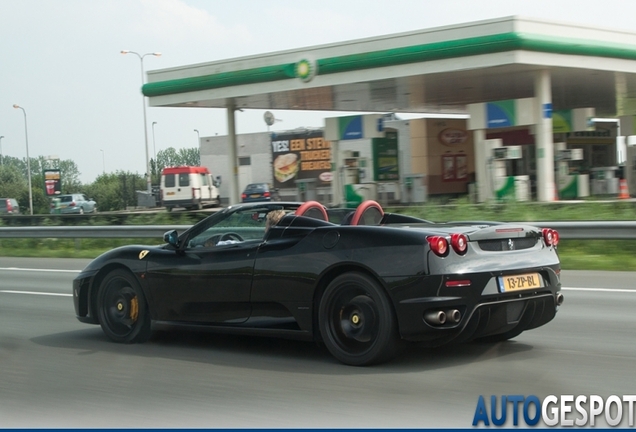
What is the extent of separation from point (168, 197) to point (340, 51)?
66.4 ft

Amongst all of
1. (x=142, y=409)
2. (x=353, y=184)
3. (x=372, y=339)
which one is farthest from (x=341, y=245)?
(x=353, y=184)

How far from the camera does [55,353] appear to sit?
7.80 m

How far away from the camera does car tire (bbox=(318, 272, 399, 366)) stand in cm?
631

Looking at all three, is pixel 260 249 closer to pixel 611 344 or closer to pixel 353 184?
pixel 611 344

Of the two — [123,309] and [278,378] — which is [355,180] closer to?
[123,309]

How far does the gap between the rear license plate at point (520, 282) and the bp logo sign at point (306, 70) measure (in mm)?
23279

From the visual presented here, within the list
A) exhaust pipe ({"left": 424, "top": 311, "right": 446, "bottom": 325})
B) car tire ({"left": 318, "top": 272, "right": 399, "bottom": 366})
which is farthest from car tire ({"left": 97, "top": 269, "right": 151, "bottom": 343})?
exhaust pipe ({"left": 424, "top": 311, "right": 446, "bottom": 325})

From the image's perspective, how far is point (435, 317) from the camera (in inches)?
240

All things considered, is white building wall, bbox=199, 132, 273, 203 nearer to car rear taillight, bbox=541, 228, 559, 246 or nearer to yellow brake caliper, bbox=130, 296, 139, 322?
yellow brake caliper, bbox=130, 296, 139, 322

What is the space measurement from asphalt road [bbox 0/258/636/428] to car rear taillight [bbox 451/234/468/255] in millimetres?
872

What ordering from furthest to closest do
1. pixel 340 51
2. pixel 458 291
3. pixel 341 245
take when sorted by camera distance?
pixel 340 51, pixel 341 245, pixel 458 291

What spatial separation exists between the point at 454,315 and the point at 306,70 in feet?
78.8

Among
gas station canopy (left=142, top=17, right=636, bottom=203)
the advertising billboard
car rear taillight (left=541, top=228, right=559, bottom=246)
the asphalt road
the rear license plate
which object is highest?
gas station canopy (left=142, top=17, right=636, bottom=203)

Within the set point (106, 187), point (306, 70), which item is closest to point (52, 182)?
point (106, 187)
